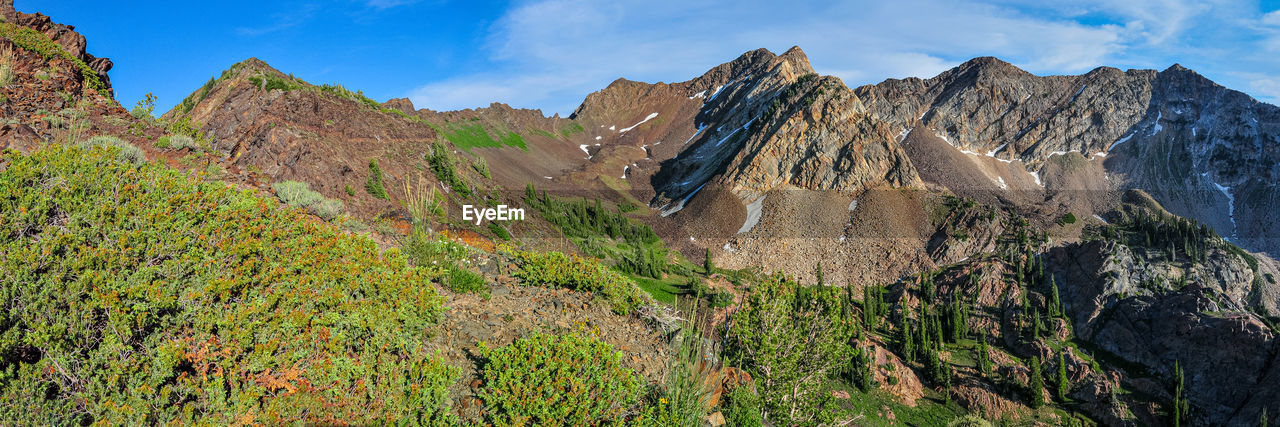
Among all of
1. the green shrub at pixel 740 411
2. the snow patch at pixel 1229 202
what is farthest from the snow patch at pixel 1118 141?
the green shrub at pixel 740 411

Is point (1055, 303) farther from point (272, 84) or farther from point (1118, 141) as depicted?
point (1118, 141)

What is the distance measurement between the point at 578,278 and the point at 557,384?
4.68 m

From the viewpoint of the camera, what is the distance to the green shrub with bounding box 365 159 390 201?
2150 cm

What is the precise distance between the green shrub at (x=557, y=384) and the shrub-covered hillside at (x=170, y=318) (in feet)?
2.11

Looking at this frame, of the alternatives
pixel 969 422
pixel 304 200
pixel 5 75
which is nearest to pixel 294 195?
pixel 304 200

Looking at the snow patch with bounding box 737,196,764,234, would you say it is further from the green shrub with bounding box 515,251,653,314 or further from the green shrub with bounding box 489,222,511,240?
the green shrub with bounding box 515,251,653,314

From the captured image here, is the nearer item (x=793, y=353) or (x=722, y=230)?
(x=793, y=353)

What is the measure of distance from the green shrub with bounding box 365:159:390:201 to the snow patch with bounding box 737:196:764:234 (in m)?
43.5

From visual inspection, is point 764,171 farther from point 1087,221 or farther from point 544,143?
point 544,143

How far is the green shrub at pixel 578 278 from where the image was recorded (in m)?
10.4

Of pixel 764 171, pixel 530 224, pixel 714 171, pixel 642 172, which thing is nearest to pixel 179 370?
pixel 530 224

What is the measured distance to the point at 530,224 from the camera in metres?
34.0

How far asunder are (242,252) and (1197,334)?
161ft

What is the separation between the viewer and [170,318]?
5449 mm
